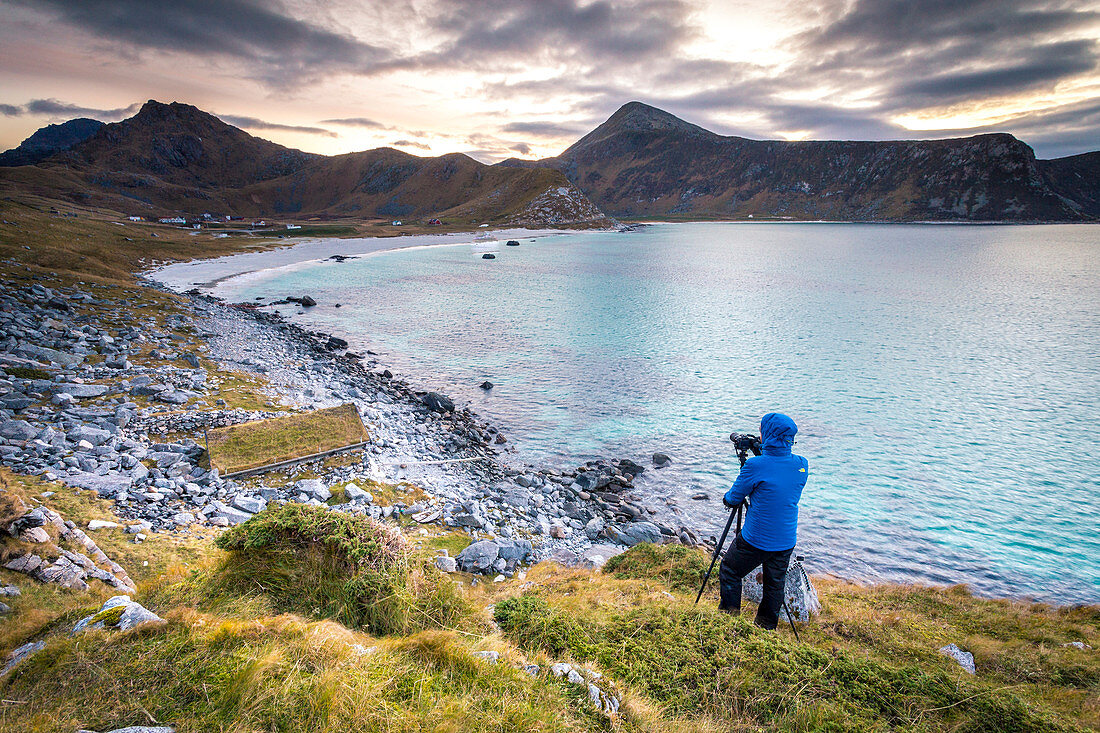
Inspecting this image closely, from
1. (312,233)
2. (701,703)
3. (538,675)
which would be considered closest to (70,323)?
(538,675)

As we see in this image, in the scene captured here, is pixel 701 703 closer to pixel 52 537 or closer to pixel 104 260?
pixel 52 537

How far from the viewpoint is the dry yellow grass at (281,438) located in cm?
1316

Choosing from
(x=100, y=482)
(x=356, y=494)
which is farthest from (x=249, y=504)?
(x=100, y=482)

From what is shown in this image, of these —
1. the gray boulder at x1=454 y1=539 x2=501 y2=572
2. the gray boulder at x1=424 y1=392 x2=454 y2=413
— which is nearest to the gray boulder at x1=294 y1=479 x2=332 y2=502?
the gray boulder at x1=454 y1=539 x2=501 y2=572

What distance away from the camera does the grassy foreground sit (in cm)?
403

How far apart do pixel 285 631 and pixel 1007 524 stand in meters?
22.2

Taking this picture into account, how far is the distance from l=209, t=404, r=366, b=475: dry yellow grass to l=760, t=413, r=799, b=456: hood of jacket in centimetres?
1266

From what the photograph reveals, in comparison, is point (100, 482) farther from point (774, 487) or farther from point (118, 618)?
point (774, 487)

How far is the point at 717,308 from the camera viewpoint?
5256cm

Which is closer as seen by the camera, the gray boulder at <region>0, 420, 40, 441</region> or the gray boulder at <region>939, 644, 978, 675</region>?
the gray boulder at <region>939, 644, 978, 675</region>

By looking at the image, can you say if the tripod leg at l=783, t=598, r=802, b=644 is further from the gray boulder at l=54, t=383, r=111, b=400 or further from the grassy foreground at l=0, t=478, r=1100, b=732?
the gray boulder at l=54, t=383, r=111, b=400

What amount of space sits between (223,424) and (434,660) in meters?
14.4

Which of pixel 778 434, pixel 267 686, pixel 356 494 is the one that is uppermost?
pixel 778 434

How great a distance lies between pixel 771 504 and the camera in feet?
23.5
